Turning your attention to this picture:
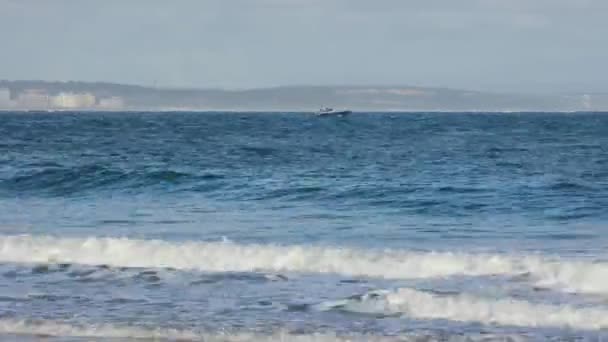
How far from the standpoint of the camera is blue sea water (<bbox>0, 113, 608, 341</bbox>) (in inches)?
472

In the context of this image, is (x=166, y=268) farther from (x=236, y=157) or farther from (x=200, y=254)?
(x=236, y=157)

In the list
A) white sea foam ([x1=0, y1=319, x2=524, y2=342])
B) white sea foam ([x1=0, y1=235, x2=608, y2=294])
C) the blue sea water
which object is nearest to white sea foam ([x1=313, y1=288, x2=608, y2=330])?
the blue sea water

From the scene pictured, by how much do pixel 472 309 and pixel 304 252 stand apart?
14.9 ft

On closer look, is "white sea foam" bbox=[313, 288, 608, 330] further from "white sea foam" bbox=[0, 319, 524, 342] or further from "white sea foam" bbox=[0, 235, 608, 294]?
"white sea foam" bbox=[0, 235, 608, 294]

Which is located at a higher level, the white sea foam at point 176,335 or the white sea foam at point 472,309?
the white sea foam at point 472,309

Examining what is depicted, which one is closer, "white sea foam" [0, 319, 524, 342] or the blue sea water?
"white sea foam" [0, 319, 524, 342]

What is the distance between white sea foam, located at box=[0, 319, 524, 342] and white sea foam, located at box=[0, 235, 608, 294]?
3395 mm

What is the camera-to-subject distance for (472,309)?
12391 mm

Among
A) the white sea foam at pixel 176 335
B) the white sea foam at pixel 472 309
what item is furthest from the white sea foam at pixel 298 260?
the white sea foam at pixel 176 335

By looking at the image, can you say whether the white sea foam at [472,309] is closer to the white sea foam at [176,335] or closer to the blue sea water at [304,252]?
the blue sea water at [304,252]

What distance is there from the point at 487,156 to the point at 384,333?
29234 mm

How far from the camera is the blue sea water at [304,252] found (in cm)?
1198

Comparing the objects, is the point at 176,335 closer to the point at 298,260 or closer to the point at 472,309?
the point at 472,309

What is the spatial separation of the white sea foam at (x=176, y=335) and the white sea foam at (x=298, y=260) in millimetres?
3395
